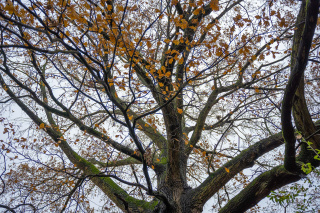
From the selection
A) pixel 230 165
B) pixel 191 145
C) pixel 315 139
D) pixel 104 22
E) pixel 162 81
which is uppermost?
pixel 104 22

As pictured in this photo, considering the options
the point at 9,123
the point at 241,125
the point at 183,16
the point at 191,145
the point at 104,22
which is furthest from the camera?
the point at 241,125

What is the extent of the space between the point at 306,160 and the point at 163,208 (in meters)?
2.59

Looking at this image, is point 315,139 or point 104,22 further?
point 104,22

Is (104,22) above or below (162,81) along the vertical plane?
above

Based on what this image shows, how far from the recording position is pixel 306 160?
3.26m

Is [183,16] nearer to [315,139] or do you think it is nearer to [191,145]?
[191,145]

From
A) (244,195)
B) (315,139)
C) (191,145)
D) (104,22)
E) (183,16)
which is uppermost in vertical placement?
(183,16)

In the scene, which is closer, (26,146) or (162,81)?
(162,81)

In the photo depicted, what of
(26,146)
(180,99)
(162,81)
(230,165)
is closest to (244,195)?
(230,165)

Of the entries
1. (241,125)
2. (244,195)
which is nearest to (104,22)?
(244,195)

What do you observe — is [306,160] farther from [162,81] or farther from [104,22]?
[104,22]

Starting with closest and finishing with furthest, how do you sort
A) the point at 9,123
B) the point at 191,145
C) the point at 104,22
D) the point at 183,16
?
the point at 104,22 → the point at 183,16 → the point at 191,145 → the point at 9,123

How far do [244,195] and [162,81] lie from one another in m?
2.54

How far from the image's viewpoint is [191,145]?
15.1ft
